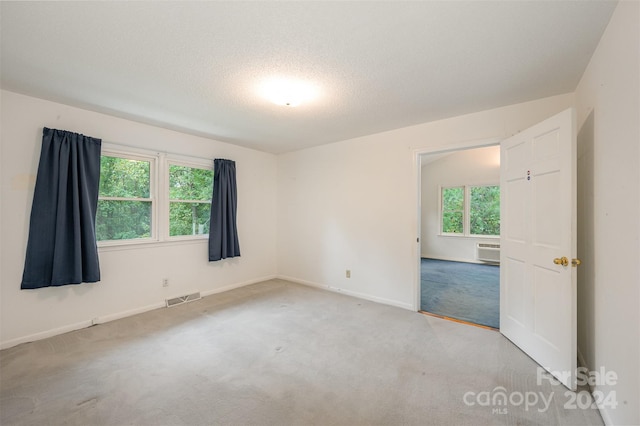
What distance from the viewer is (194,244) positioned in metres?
3.99

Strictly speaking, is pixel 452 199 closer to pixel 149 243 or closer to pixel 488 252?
pixel 488 252

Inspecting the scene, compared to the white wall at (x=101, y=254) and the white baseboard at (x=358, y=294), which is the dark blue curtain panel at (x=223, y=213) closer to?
the white wall at (x=101, y=254)

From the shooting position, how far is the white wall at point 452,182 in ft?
22.3

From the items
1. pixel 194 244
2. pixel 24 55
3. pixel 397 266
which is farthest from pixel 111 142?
pixel 397 266

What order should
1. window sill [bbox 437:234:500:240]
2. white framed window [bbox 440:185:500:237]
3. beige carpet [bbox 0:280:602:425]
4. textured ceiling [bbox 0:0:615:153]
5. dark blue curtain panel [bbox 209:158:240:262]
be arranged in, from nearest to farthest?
1. textured ceiling [bbox 0:0:615:153]
2. beige carpet [bbox 0:280:602:425]
3. dark blue curtain panel [bbox 209:158:240:262]
4. window sill [bbox 437:234:500:240]
5. white framed window [bbox 440:185:500:237]

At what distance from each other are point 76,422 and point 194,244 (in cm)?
256

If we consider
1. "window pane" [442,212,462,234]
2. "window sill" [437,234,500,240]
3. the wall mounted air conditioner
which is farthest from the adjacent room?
"window pane" [442,212,462,234]

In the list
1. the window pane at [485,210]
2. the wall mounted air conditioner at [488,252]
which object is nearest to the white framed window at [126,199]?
the wall mounted air conditioner at [488,252]

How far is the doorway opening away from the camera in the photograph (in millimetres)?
5992

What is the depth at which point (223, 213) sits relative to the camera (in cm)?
414

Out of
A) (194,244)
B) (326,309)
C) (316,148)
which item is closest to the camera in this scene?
(326,309)

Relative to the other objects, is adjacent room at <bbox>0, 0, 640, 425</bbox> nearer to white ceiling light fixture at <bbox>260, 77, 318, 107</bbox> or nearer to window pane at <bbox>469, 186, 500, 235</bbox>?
white ceiling light fixture at <bbox>260, 77, 318, 107</bbox>

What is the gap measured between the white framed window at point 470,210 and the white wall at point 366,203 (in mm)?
4441

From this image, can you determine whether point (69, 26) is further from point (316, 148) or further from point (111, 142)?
point (316, 148)
